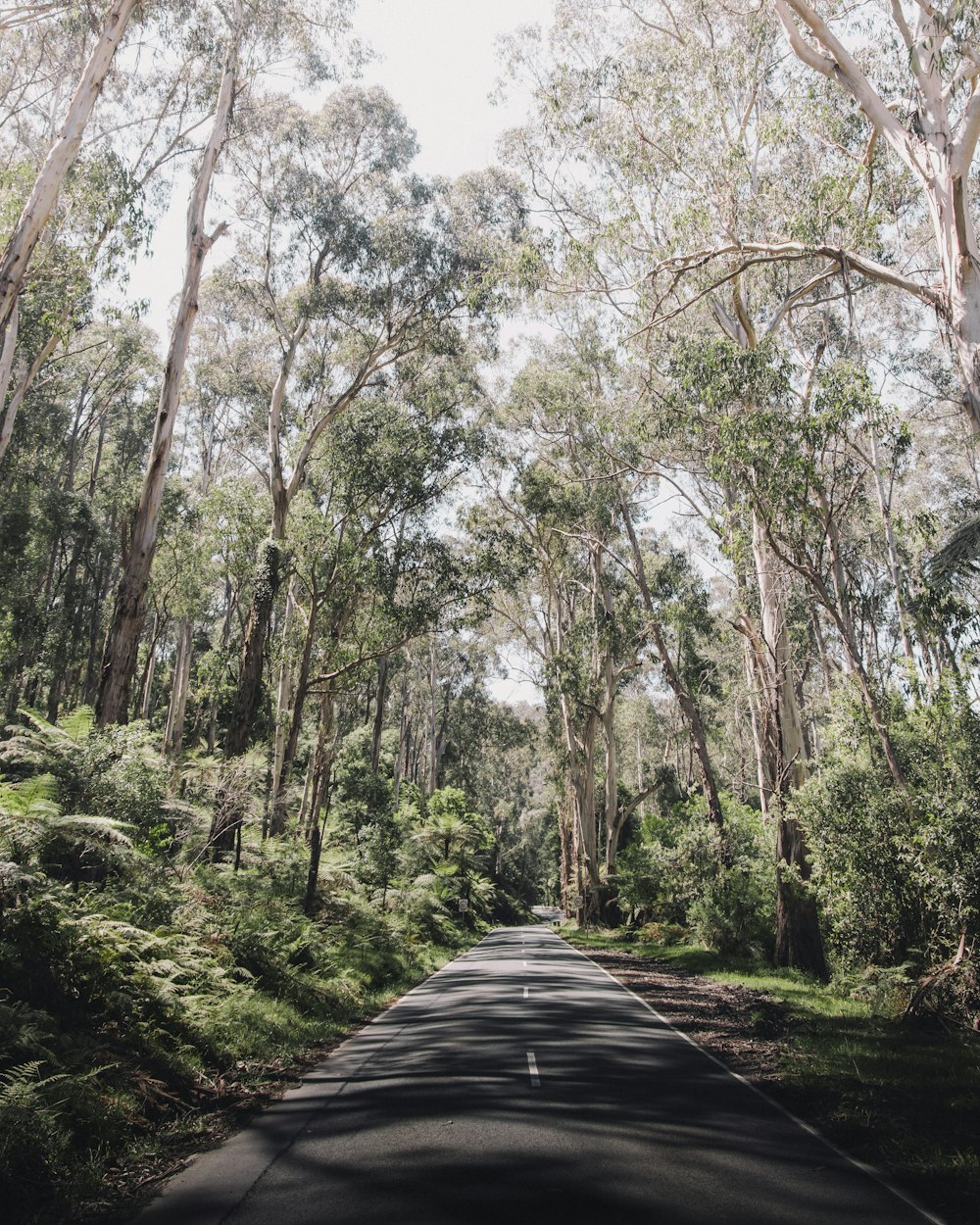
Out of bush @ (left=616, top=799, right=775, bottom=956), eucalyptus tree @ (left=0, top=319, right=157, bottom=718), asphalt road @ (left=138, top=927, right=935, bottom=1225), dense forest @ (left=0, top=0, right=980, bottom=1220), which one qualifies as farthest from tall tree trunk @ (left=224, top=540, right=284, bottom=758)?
eucalyptus tree @ (left=0, top=319, right=157, bottom=718)

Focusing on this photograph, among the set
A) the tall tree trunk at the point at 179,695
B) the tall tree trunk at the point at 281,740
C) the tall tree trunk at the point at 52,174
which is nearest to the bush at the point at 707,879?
the tall tree trunk at the point at 281,740

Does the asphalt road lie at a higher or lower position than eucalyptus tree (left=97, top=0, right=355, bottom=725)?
lower

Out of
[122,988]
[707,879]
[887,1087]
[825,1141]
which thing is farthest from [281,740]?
[825,1141]

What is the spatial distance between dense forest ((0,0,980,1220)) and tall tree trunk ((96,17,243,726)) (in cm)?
7

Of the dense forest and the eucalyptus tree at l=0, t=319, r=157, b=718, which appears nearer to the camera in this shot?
the dense forest

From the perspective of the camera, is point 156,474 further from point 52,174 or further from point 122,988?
point 122,988

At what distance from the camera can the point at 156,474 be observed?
39.8 ft

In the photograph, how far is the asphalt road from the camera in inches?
159

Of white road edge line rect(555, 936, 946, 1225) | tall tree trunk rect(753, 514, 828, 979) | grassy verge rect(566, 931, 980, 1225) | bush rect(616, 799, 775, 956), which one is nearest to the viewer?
white road edge line rect(555, 936, 946, 1225)

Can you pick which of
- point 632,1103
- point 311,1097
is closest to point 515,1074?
point 632,1103

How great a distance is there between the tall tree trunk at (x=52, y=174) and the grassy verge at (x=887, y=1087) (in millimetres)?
12798

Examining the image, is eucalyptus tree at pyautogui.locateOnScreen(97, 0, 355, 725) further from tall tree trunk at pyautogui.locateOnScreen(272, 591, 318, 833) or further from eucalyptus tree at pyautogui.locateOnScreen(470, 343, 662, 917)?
eucalyptus tree at pyautogui.locateOnScreen(470, 343, 662, 917)

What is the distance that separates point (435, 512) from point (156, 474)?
9.37m

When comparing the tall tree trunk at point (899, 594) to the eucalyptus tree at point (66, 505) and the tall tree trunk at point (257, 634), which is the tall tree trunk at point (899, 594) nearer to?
the tall tree trunk at point (257, 634)
